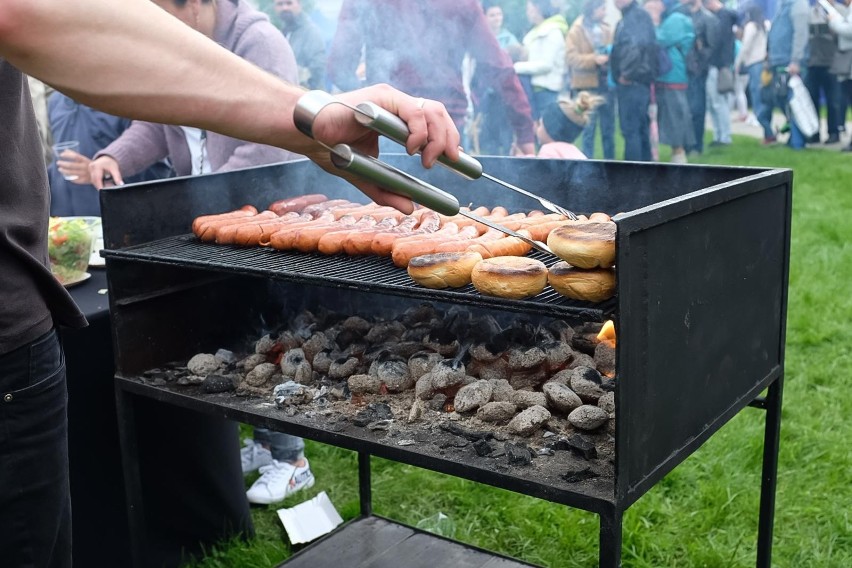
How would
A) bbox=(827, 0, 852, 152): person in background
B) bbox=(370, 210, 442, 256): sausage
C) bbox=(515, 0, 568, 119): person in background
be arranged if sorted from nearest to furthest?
bbox=(370, 210, 442, 256): sausage
bbox=(515, 0, 568, 119): person in background
bbox=(827, 0, 852, 152): person in background

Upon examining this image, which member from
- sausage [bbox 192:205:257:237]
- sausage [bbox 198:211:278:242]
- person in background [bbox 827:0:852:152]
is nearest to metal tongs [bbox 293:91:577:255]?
sausage [bbox 198:211:278:242]

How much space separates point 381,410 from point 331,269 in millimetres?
443

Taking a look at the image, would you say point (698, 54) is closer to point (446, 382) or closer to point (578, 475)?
point (446, 382)

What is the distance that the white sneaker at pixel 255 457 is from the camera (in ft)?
14.2

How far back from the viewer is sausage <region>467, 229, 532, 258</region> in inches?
98.6

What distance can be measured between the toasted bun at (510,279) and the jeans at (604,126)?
9365mm

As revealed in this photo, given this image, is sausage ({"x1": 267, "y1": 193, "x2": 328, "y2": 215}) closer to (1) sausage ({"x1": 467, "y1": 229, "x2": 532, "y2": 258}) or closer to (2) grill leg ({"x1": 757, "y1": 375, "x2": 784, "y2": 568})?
(1) sausage ({"x1": 467, "y1": 229, "x2": 532, "y2": 258})

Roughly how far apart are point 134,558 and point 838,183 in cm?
962

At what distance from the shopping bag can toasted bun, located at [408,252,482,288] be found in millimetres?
12293

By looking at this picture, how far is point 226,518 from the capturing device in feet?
11.9

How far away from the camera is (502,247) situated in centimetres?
256

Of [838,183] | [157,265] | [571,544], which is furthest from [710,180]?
[838,183]

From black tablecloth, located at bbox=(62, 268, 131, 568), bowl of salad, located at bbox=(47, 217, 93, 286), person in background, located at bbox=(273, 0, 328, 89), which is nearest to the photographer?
black tablecloth, located at bbox=(62, 268, 131, 568)

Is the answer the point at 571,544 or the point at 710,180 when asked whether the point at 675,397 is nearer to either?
the point at 710,180
